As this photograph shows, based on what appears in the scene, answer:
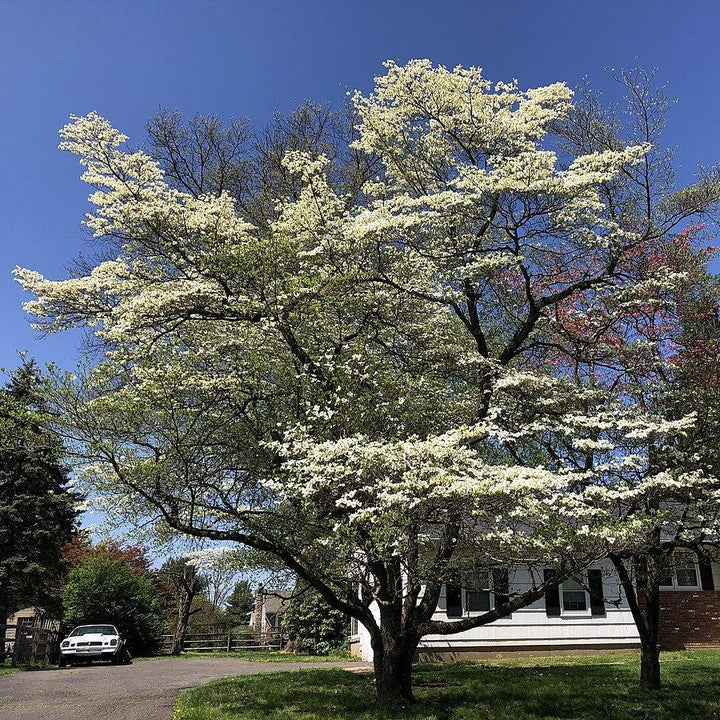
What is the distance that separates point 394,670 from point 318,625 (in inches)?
552

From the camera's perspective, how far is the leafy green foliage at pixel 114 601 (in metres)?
21.4

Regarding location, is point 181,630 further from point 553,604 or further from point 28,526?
point 553,604

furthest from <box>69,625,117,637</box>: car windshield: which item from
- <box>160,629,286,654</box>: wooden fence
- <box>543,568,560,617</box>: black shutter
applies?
<box>543,568,560,617</box>: black shutter

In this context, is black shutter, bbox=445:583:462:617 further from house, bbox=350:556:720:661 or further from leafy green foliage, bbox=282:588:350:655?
leafy green foliage, bbox=282:588:350:655

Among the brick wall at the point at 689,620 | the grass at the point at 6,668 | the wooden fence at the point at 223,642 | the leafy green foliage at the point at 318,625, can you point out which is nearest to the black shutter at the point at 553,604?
the brick wall at the point at 689,620

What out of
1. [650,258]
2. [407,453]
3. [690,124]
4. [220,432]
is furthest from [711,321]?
[220,432]

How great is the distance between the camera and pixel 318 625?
76.0 feet

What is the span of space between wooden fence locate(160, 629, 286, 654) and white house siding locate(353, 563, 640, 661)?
10663 millimetres

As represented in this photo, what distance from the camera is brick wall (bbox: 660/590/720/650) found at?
18.0m

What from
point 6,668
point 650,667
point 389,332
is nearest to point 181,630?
point 6,668

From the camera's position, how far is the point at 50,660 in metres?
20.5

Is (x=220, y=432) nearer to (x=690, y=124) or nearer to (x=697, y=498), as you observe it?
(x=697, y=498)

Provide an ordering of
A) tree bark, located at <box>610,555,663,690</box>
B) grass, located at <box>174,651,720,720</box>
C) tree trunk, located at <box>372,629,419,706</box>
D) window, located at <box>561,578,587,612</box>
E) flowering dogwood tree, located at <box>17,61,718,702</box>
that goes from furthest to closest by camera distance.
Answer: window, located at <box>561,578,587,612</box> → tree bark, located at <box>610,555,663,690</box> → tree trunk, located at <box>372,629,419,706</box> → flowering dogwood tree, located at <box>17,61,718,702</box> → grass, located at <box>174,651,720,720</box>

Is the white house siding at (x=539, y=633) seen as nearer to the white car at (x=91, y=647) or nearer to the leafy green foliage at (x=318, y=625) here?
the leafy green foliage at (x=318, y=625)
